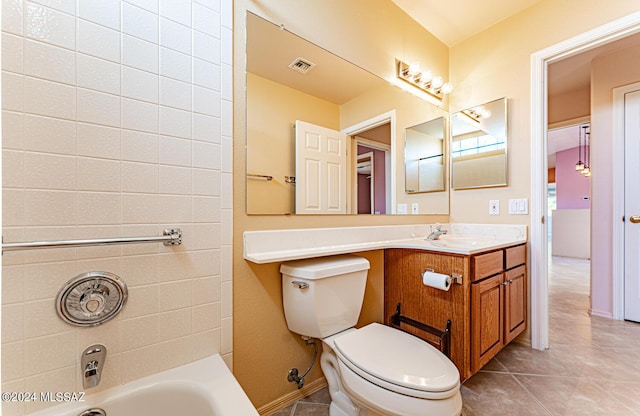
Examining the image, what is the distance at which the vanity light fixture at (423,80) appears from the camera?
1986 mm

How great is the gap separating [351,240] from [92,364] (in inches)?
48.9

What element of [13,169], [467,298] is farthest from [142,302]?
[467,298]

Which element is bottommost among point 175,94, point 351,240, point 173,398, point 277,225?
point 173,398

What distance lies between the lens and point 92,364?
2.85 ft

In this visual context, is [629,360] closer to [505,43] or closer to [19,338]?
[505,43]

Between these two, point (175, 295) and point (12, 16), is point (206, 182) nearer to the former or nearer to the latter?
point (175, 295)

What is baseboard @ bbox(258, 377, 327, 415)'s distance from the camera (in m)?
1.28

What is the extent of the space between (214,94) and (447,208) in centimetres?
204

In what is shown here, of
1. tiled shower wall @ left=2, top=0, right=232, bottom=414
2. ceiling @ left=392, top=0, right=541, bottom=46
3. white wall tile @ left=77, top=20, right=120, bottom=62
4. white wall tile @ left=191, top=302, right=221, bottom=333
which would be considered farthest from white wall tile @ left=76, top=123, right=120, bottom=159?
ceiling @ left=392, top=0, right=541, bottom=46

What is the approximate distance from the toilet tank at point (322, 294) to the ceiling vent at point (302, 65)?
3.42 ft

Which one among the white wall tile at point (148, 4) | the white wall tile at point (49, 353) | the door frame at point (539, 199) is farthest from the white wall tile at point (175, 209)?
the door frame at point (539, 199)

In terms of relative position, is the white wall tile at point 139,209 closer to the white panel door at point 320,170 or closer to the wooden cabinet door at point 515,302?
the white panel door at point 320,170

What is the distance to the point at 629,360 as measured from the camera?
168 centimetres

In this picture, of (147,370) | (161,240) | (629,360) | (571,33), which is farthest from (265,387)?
(571,33)
